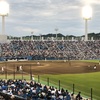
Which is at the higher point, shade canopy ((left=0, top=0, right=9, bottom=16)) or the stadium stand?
shade canopy ((left=0, top=0, right=9, bottom=16))

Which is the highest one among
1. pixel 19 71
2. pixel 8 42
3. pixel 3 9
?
pixel 3 9

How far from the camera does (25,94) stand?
25.4 metres

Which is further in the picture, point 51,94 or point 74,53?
point 74,53

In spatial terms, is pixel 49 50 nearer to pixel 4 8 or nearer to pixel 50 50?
pixel 50 50

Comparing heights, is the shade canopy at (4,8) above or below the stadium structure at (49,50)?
above

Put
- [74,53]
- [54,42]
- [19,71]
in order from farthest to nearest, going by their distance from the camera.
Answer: [54,42], [74,53], [19,71]

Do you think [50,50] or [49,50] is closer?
[49,50]

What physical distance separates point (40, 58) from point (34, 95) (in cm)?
7594

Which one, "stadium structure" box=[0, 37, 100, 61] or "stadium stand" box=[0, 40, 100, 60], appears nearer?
"stadium stand" box=[0, 40, 100, 60]

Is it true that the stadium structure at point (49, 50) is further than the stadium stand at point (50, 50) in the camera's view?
Yes

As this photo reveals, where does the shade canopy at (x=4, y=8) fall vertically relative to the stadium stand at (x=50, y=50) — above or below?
above

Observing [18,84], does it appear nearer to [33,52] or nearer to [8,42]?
[33,52]

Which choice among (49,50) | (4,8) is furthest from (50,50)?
(4,8)

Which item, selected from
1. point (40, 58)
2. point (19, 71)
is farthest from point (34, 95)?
point (40, 58)
